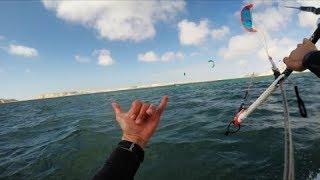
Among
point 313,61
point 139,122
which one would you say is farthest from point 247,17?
point 139,122

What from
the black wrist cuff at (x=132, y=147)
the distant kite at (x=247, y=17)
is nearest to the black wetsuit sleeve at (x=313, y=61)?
the black wrist cuff at (x=132, y=147)

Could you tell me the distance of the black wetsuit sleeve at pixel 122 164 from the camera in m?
2.63

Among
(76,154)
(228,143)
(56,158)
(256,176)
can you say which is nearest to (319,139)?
(228,143)

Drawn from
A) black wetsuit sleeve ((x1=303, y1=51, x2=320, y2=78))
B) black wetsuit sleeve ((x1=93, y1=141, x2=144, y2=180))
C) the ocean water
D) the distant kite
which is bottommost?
the ocean water

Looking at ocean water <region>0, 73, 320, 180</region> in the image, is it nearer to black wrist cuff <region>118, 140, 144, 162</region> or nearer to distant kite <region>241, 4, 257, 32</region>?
distant kite <region>241, 4, 257, 32</region>

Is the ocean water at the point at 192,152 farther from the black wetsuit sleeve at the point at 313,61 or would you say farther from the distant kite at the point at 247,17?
the black wetsuit sleeve at the point at 313,61

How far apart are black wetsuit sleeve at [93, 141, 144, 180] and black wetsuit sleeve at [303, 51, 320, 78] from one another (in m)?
2.10

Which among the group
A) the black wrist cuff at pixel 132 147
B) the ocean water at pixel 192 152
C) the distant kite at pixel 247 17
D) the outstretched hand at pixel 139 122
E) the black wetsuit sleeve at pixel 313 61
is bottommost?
the ocean water at pixel 192 152

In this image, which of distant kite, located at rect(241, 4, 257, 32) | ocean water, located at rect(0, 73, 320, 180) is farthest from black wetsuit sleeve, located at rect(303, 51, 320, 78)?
ocean water, located at rect(0, 73, 320, 180)

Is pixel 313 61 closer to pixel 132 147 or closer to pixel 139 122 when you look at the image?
pixel 139 122

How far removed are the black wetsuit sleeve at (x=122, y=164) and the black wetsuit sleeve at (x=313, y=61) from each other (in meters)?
2.10

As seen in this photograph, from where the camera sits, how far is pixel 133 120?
9.37 feet

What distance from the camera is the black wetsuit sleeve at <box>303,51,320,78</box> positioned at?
3.09 m

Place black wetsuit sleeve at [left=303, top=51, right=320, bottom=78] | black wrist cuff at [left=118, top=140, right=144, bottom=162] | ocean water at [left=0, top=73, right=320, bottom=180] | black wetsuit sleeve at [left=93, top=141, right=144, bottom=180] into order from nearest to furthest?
1. black wetsuit sleeve at [left=93, top=141, right=144, bottom=180]
2. black wrist cuff at [left=118, top=140, right=144, bottom=162]
3. black wetsuit sleeve at [left=303, top=51, right=320, bottom=78]
4. ocean water at [left=0, top=73, right=320, bottom=180]
